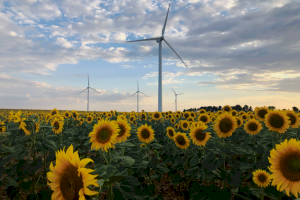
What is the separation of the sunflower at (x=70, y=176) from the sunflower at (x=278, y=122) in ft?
17.7

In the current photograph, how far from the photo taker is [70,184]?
2.27m

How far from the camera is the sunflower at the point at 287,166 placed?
2.90m

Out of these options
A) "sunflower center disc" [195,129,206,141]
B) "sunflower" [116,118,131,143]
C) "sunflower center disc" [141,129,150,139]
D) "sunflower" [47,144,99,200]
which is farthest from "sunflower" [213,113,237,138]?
"sunflower" [47,144,99,200]

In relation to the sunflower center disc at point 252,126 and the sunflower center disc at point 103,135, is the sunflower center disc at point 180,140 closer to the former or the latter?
the sunflower center disc at point 252,126

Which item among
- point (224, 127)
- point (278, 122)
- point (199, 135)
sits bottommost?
point (199, 135)

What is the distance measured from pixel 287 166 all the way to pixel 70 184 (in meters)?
3.04

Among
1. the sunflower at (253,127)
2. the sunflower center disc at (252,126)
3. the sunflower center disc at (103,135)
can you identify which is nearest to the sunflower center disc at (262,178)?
the sunflower at (253,127)

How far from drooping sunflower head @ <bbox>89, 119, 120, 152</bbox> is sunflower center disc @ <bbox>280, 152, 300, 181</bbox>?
289 cm

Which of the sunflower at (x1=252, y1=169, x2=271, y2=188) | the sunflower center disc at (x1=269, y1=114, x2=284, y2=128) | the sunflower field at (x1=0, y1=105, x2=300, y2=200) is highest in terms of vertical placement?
the sunflower center disc at (x1=269, y1=114, x2=284, y2=128)

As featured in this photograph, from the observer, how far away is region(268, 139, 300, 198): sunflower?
2.90 m

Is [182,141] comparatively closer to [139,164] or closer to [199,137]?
[199,137]

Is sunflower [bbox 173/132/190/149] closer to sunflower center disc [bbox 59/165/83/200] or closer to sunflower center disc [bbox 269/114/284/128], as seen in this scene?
sunflower center disc [bbox 269/114/284/128]

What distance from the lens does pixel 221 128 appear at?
509cm

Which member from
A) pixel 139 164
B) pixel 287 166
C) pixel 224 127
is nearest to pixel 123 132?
pixel 139 164
